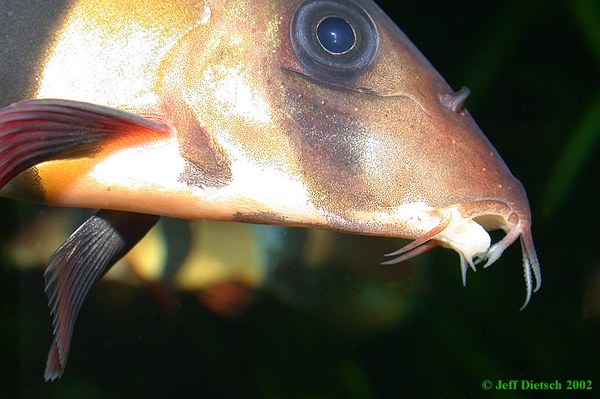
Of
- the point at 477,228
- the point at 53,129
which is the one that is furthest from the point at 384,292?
the point at 53,129

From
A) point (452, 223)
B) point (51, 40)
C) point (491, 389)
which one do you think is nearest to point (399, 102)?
point (452, 223)

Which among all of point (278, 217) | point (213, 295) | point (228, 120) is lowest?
point (213, 295)

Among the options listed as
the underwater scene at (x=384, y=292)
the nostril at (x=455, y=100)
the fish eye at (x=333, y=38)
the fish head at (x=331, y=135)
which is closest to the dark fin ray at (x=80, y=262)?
the fish head at (x=331, y=135)

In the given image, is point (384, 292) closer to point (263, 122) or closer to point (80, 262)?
point (80, 262)

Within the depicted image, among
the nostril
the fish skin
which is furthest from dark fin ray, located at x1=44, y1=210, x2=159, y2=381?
the nostril

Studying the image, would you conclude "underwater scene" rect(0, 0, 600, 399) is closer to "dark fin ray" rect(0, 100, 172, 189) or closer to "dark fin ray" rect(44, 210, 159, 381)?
"dark fin ray" rect(44, 210, 159, 381)

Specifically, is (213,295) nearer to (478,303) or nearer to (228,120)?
(478,303)

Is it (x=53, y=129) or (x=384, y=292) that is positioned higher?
(x=53, y=129)

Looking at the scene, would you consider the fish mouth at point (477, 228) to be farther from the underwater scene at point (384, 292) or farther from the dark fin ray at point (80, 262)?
the underwater scene at point (384, 292)
